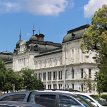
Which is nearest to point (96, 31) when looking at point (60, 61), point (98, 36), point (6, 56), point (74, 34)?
point (98, 36)

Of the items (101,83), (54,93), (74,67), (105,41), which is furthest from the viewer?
(74,67)

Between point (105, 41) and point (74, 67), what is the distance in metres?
57.5

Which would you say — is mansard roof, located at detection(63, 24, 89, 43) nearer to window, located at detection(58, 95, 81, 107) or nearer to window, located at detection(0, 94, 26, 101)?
window, located at detection(0, 94, 26, 101)

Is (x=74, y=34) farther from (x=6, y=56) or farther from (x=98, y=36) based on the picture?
(x=98, y=36)

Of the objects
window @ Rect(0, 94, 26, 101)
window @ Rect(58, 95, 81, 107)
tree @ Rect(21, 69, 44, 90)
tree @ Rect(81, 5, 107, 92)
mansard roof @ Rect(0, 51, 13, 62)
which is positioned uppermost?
mansard roof @ Rect(0, 51, 13, 62)

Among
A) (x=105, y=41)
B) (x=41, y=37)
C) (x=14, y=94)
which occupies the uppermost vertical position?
(x=41, y=37)

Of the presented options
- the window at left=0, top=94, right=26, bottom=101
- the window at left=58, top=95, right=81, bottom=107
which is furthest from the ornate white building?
the window at left=58, top=95, right=81, bottom=107

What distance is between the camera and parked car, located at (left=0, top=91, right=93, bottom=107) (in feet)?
54.7

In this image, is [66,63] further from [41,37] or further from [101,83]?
[101,83]

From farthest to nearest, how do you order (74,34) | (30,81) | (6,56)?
(6,56)
(30,81)
(74,34)

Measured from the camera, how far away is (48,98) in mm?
17266

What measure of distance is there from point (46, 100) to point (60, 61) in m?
99.9

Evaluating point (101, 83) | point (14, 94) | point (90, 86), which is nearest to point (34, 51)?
point (90, 86)

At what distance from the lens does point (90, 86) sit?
94.4 metres
